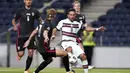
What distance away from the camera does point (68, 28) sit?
15.8 metres

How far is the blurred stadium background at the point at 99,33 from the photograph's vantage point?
956 inches

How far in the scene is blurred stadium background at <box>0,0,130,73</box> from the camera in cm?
2428

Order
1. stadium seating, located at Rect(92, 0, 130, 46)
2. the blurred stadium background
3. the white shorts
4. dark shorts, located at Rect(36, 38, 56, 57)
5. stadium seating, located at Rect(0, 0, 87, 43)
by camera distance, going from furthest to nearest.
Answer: stadium seating, located at Rect(0, 0, 87, 43), stadium seating, located at Rect(92, 0, 130, 46), the blurred stadium background, the white shorts, dark shorts, located at Rect(36, 38, 56, 57)

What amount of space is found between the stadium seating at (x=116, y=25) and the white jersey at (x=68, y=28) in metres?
9.62

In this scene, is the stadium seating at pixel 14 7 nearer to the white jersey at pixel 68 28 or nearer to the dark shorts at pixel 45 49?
the white jersey at pixel 68 28

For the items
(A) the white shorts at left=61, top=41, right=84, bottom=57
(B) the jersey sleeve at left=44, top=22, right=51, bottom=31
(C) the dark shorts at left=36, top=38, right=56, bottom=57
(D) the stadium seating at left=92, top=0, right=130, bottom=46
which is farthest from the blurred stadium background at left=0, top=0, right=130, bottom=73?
(B) the jersey sleeve at left=44, top=22, right=51, bottom=31

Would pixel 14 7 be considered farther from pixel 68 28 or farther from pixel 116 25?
pixel 68 28

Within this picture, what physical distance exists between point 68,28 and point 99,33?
11.2 metres

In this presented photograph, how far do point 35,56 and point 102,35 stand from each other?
3.89 metres

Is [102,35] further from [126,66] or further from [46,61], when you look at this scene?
[46,61]

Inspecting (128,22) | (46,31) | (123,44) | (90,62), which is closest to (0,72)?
(46,31)

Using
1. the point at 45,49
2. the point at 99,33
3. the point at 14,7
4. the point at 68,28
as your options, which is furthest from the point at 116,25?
the point at 45,49

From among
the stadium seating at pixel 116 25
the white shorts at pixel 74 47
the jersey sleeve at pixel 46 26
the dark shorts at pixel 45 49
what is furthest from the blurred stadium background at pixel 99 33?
the jersey sleeve at pixel 46 26

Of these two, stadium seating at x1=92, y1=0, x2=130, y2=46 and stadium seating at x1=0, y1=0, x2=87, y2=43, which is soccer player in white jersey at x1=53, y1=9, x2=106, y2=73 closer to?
stadium seating at x1=92, y1=0, x2=130, y2=46
